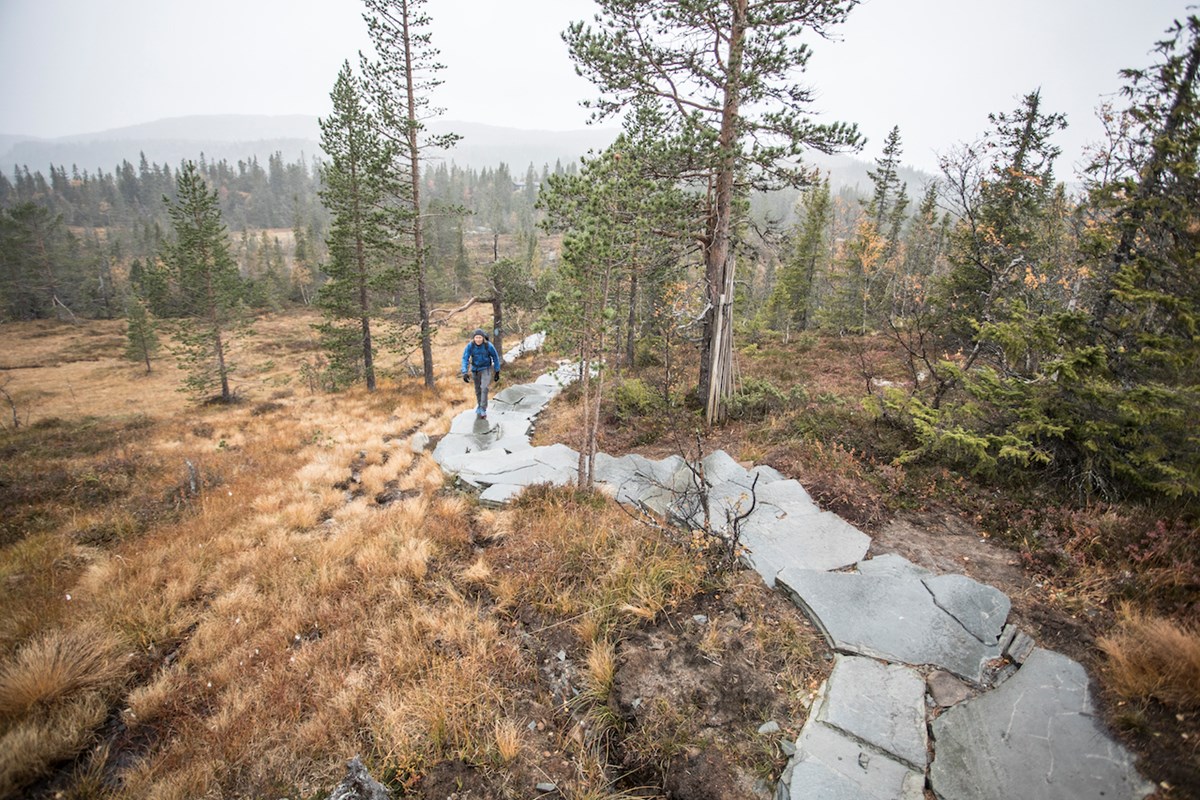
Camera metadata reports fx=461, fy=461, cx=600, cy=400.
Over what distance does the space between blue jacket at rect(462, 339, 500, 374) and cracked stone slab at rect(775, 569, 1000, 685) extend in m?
8.54

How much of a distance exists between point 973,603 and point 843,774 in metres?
2.45

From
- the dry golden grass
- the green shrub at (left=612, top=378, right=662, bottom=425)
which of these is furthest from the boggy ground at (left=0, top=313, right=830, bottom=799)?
the green shrub at (left=612, top=378, right=662, bottom=425)

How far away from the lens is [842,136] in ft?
27.4

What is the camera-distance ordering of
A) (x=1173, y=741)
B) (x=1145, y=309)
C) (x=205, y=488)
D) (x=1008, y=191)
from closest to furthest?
(x=1173, y=741) < (x=1145, y=309) < (x=205, y=488) < (x=1008, y=191)

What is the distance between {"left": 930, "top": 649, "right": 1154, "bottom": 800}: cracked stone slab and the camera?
288 cm

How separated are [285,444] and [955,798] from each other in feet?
49.0

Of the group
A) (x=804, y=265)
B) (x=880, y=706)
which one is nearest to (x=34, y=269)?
(x=804, y=265)

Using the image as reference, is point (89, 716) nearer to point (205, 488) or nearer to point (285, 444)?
point (205, 488)

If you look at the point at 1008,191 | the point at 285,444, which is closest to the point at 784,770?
the point at 285,444

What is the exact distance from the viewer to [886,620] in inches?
177

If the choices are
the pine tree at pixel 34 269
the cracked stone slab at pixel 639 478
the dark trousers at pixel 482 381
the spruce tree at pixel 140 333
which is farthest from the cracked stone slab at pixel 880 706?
the pine tree at pixel 34 269

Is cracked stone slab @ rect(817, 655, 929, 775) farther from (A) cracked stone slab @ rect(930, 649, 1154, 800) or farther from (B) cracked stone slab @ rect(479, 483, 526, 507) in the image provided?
(B) cracked stone slab @ rect(479, 483, 526, 507)

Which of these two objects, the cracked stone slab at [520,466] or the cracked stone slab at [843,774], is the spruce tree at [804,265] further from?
the cracked stone slab at [843,774]

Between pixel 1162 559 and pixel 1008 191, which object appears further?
pixel 1008 191
